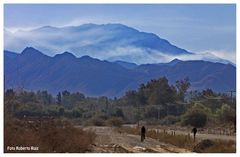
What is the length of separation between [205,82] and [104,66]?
2.04 metres

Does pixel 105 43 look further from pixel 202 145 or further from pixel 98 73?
pixel 202 145

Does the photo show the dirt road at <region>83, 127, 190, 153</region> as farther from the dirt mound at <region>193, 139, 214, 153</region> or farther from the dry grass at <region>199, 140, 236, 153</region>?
the dry grass at <region>199, 140, 236, 153</region>

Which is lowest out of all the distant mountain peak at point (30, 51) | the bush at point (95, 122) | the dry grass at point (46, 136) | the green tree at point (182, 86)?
the dry grass at point (46, 136)

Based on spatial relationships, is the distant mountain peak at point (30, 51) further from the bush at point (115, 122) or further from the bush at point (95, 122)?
the bush at point (115, 122)

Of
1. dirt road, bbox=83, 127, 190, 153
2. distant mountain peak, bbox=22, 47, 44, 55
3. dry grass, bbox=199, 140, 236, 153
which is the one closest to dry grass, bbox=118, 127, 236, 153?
dry grass, bbox=199, 140, 236, 153

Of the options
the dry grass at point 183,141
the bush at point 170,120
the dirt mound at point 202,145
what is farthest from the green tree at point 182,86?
the dirt mound at point 202,145

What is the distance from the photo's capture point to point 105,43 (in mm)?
16672

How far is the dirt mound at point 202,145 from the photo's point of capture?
16.2 m

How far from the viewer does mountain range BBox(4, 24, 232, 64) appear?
16.1 meters

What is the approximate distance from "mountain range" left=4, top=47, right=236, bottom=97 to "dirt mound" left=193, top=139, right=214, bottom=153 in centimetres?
109

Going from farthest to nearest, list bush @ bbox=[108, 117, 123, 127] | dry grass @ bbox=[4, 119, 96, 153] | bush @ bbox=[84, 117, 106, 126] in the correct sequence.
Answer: bush @ bbox=[108, 117, 123, 127]
bush @ bbox=[84, 117, 106, 126]
dry grass @ bbox=[4, 119, 96, 153]

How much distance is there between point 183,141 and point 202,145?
69 cm

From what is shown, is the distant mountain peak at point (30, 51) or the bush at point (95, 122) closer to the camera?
the distant mountain peak at point (30, 51)

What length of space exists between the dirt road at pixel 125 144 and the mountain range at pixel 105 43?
1.52 meters
